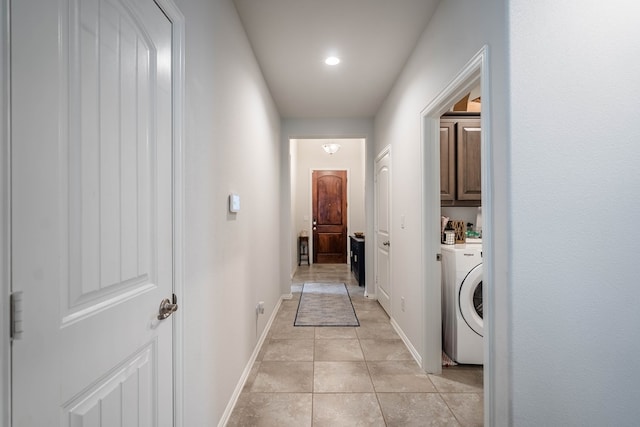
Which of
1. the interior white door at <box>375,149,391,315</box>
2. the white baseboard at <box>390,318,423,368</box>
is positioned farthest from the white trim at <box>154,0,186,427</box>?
the interior white door at <box>375,149,391,315</box>

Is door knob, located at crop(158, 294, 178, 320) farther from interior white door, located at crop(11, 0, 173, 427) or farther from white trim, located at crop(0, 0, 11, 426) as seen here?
white trim, located at crop(0, 0, 11, 426)

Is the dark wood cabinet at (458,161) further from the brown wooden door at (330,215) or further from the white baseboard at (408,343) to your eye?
the brown wooden door at (330,215)

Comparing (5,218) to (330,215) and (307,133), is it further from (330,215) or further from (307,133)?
(330,215)

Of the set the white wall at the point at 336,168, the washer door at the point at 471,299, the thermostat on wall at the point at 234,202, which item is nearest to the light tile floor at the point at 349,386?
the washer door at the point at 471,299

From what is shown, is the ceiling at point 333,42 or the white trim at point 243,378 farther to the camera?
the ceiling at point 333,42

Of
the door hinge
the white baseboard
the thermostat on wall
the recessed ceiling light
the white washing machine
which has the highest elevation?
the recessed ceiling light

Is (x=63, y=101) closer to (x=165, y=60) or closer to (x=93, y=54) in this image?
(x=93, y=54)

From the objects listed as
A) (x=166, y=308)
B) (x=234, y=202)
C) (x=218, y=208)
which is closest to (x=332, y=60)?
(x=234, y=202)

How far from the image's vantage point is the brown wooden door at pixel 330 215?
733 centimetres

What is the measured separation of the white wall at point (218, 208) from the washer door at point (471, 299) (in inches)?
63.8

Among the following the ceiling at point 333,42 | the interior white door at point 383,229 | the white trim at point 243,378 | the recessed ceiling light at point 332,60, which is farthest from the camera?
the interior white door at point 383,229

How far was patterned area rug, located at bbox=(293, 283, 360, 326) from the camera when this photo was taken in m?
3.41

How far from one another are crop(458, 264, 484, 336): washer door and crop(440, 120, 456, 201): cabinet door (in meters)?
0.75

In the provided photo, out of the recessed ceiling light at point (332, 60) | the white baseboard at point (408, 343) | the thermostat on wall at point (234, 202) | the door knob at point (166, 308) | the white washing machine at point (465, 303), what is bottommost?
the white baseboard at point (408, 343)
